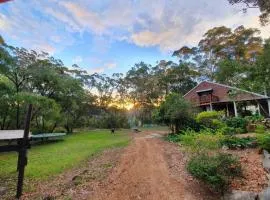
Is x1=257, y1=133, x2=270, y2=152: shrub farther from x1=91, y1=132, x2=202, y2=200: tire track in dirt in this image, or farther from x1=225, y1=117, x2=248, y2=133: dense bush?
x1=225, y1=117, x2=248, y2=133: dense bush

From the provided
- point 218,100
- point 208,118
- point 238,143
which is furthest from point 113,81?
point 238,143

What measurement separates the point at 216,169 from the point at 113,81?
35678 millimetres

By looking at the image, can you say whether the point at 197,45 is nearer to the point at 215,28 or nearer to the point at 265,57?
the point at 215,28

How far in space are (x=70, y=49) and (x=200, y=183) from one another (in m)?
10.0

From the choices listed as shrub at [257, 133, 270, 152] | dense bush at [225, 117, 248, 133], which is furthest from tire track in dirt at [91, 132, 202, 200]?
dense bush at [225, 117, 248, 133]

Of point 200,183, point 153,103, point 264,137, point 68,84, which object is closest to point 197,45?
point 153,103

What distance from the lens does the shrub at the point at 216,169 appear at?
17.1 feet

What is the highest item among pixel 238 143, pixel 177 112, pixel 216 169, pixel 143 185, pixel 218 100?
pixel 218 100

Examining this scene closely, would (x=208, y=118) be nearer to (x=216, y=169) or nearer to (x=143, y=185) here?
(x=143, y=185)

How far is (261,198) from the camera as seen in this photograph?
4.68 m

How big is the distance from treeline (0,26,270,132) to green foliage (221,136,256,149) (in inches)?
95.3

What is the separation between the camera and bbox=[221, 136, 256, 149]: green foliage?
31.7ft

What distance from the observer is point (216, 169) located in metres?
5.37

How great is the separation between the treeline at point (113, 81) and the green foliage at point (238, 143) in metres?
2.42
